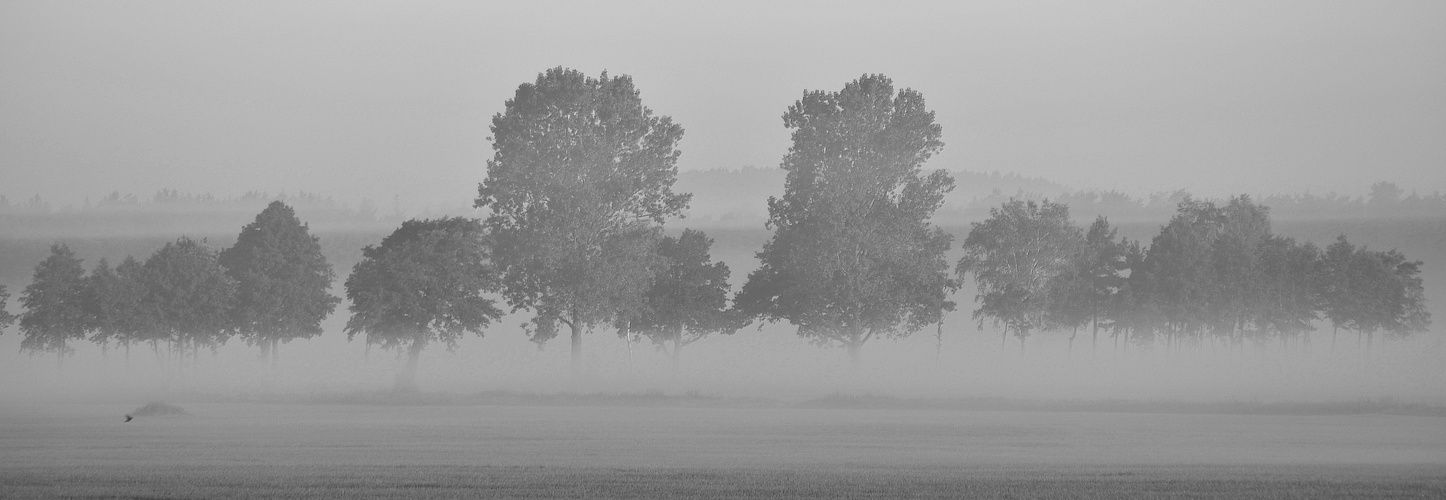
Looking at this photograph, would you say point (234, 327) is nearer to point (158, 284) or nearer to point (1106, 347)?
point (158, 284)

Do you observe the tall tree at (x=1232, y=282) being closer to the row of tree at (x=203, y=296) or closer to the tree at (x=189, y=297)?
the row of tree at (x=203, y=296)

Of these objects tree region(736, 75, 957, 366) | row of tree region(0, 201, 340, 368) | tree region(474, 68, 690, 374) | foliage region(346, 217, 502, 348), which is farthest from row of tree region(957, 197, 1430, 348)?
row of tree region(0, 201, 340, 368)

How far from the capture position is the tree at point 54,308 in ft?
269

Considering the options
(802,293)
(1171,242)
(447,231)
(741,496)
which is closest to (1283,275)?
(1171,242)

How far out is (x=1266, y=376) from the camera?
75500 mm

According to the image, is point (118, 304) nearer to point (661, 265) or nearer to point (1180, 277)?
point (661, 265)

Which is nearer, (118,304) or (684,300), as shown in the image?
(684,300)

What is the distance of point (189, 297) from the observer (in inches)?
3145

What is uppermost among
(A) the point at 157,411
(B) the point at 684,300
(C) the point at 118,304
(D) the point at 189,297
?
(B) the point at 684,300

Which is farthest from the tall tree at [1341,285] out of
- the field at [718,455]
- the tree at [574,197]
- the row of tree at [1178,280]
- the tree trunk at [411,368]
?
the tree trunk at [411,368]

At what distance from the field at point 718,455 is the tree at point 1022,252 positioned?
101 feet

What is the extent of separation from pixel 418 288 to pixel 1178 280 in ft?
148

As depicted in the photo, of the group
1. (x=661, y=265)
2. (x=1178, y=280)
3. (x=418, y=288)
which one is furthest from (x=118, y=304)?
(x=1178, y=280)

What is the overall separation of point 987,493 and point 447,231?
53.2 metres
